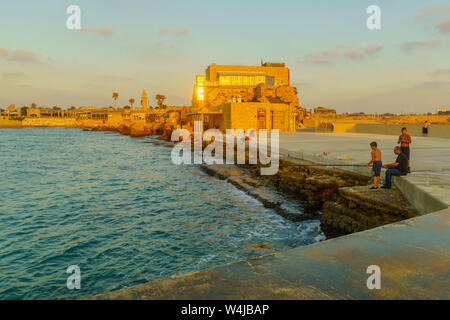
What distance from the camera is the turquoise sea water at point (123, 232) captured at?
24.9ft

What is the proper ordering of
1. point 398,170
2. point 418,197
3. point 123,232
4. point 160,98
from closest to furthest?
point 418,197 → point 398,170 → point 123,232 → point 160,98

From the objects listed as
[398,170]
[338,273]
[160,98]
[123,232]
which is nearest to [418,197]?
[398,170]

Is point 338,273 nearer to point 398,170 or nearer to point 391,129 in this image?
point 398,170

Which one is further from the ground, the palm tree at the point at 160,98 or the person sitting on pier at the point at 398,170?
the palm tree at the point at 160,98

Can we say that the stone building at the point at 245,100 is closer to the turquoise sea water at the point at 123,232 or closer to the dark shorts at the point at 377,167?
the turquoise sea water at the point at 123,232

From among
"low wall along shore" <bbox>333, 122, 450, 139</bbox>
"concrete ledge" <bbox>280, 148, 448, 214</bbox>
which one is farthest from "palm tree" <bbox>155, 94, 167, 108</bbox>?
"concrete ledge" <bbox>280, 148, 448, 214</bbox>

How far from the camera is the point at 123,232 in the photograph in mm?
10531

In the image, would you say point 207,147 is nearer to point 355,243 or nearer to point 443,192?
point 443,192

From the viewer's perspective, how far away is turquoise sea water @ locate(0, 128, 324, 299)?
7.59 meters

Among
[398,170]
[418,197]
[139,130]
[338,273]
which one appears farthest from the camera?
[139,130]

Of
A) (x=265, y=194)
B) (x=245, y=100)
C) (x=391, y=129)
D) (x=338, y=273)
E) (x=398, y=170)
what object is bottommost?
(x=265, y=194)

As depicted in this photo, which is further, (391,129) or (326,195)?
(391,129)

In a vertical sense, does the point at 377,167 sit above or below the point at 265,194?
above

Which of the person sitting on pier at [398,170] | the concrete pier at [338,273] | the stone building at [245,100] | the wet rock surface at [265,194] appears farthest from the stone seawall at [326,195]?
the stone building at [245,100]
